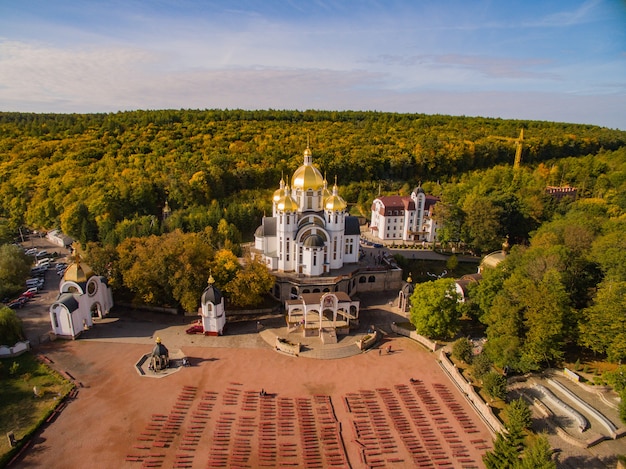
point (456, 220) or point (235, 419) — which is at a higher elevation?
point (456, 220)

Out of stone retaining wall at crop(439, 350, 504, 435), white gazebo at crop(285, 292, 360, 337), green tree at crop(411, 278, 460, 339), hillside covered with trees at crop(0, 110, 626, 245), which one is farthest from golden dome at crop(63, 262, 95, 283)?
stone retaining wall at crop(439, 350, 504, 435)

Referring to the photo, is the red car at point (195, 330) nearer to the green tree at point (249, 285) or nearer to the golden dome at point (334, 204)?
the green tree at point (249, 285)

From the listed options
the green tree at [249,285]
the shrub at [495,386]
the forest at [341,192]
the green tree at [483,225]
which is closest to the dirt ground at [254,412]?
the shrub at [495,386]

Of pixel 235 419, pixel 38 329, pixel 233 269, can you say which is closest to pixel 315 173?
pixel 233 269

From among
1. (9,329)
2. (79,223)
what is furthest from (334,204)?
(79,223)

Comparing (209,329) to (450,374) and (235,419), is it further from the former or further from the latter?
(450,374)

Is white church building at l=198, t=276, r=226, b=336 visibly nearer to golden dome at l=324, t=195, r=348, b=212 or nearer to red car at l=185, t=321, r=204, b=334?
red car at l=185, t=321, r=204, b=334
